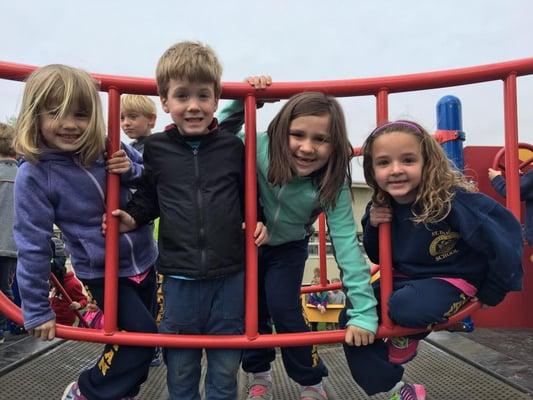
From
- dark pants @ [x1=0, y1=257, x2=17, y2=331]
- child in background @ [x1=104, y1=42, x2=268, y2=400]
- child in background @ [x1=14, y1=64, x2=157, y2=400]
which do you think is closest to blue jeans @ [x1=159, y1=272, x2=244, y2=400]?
child in background @ [x1=104, y1=42, x2=268, y2=400]

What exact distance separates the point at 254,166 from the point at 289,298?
19.8 inches

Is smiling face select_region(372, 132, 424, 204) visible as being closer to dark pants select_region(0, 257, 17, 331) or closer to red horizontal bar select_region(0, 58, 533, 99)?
red horizontal bar select_region(0, 58, 533, 99)

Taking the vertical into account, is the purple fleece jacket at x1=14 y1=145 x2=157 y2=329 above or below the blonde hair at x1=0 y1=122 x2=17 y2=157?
below

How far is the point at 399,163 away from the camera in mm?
1544

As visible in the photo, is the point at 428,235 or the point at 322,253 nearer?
the point at 428,235

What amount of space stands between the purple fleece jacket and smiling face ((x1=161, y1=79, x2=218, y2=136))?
22cm

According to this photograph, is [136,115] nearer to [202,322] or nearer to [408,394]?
[202,322]

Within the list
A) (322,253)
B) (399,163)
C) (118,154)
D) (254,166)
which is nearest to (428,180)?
(399,163)

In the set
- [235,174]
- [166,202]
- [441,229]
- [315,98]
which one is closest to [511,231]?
[441,229]

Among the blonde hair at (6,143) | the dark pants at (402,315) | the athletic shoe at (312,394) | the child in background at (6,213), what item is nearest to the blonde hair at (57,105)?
the dark pants at (402,315)

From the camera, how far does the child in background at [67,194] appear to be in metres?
1.47

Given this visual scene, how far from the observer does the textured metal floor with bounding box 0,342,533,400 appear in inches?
73.8

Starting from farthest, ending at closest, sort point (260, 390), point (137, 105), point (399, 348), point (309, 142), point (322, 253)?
point (322, 253)
point (137, 105)
point (260, 390)
point (399, 348)
point (309, 142)

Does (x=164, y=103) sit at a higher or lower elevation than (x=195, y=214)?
higher
